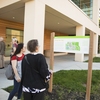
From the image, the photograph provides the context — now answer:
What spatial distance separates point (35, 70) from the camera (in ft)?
6.36

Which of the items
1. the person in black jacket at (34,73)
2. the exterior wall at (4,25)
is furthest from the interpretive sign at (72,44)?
the exterior wall at (4,25)

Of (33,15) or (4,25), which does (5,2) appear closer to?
(33,15)

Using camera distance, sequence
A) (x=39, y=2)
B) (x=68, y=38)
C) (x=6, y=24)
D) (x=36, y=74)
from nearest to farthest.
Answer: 1. (x=36, y=74)
2. (x=68, y=38)
3. (x=39, y=2)
4. (x=6, y=24)

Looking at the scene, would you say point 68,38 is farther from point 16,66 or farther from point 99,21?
point 99,21

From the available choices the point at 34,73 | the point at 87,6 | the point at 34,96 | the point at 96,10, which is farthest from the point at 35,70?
the point at 96,10

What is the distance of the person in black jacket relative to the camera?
191 centimetres

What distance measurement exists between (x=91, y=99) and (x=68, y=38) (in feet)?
6.50

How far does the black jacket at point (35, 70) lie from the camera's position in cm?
190

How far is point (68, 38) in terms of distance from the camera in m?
3.83

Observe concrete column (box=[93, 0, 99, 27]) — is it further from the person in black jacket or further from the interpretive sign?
the person in black jacket

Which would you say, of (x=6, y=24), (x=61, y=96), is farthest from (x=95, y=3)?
(x=61, y=96)

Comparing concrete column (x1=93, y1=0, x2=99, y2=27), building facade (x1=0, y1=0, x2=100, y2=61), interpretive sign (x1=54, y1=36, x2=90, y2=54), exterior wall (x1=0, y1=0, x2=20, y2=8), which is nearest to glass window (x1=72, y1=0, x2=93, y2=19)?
concrete column (x1=93, y1=0, x2=99, y2=27)

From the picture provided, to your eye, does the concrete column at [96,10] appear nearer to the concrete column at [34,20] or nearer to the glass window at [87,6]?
the glass window at [87,6]

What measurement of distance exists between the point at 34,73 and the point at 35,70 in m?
0.05
